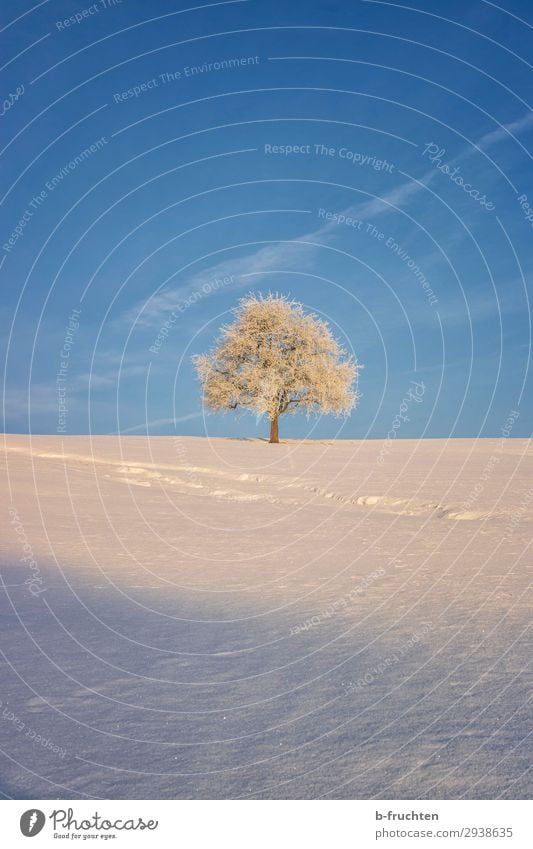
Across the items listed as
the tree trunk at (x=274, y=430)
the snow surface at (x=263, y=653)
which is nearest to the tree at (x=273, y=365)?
the tree trunk at (x=274, y=430)

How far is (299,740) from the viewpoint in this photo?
10.6 ft

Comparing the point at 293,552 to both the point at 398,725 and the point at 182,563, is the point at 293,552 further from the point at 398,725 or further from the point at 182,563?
the point at 398,725

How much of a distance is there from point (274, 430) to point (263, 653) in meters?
39.9

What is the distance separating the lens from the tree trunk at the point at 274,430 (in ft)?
143

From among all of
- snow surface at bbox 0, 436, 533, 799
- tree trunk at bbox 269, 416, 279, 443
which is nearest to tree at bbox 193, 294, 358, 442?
tree trunk at bbox 269, 416, 279, 443

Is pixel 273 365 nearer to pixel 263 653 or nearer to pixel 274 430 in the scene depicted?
pixel 274 430

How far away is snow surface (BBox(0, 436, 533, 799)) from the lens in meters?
2.97

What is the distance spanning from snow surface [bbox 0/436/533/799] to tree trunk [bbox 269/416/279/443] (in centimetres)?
3209

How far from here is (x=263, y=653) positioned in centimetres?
464

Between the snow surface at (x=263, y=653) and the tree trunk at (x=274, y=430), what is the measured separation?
3209 centimetres

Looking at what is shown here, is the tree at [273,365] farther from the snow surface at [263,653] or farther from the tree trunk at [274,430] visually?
the snow surface at [263,653]

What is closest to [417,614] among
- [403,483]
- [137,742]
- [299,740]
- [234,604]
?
[234,604]

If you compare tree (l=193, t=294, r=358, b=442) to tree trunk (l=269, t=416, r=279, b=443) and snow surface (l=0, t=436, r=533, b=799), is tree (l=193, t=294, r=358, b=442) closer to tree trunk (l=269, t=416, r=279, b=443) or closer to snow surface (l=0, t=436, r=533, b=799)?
tree trunk (l=269, t=416, r=279, b=443)

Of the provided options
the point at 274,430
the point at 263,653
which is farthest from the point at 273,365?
the point at 263,653
